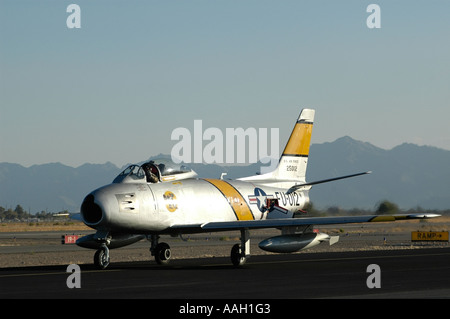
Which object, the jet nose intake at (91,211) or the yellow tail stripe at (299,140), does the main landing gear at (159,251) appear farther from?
the yellow tail stripe at (299,140)

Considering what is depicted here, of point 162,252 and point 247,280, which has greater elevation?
point 247,280

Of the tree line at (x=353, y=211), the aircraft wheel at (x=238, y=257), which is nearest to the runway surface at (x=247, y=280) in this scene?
the aircraft wheel at (x=238, y=257)

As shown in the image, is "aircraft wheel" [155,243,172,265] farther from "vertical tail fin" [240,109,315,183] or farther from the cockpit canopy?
"vertical tail fin" [240,109,315,183]

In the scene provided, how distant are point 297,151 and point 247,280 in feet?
46.0

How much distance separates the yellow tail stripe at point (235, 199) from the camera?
3041 cm

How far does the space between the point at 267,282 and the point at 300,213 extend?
12.8m

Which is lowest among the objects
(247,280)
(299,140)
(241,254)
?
(241,254)

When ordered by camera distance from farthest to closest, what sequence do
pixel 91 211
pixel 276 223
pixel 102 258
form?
pixel 276 223
pixel 102 258
pixel 91 211

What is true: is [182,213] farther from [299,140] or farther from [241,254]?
[299,140]

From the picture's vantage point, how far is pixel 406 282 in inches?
832

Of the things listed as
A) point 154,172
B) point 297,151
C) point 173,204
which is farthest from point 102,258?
point 297,151

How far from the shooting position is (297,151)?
118 feet

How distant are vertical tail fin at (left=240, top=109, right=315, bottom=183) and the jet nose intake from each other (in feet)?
35.9

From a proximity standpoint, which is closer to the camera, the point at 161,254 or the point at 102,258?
the point at 102,258
